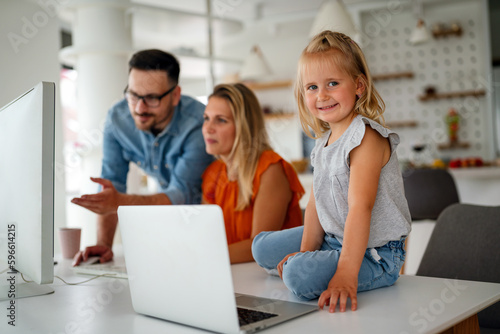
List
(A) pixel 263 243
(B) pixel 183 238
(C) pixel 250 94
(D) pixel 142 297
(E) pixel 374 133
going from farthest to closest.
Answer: (C) pixel 250 94, (A) pixel 263 243, (E) pixel 374 133, (D) pixel 142 297, (B) pixel 183 238

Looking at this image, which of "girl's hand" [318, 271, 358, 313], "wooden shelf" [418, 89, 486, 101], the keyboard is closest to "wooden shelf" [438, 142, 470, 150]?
"wooden shelf" [418, 89, 486, 101]

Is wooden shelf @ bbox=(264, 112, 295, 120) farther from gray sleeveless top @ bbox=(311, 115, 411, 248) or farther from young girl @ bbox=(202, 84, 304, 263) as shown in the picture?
gray sleeveless top @ bbox=(311, 115, 411, 248)

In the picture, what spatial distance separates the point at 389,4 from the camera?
249 inches

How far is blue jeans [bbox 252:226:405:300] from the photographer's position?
3.09 feet

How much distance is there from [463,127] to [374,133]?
225 inches

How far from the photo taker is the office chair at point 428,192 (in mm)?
3014

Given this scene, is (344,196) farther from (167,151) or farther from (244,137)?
(167,151)

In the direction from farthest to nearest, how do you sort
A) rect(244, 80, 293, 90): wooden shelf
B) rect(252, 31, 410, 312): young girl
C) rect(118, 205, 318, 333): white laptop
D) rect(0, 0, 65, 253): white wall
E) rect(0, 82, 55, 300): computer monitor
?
rect(244, 80, 293, 90): wooden shelf
rect(0, 0, 65, 253): white wall
rect(252, 31, 410, 312): young girl
rect(0, 82, 55, 300): computer monitor
rect(118, 205, 318, 333): white laptop

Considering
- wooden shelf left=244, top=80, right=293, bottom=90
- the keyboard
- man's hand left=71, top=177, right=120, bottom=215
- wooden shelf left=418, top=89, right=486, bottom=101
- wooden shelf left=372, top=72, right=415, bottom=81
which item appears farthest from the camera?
wooden shelf left=244, top=80, right=293, bottom=90

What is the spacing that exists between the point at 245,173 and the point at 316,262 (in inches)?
26.4

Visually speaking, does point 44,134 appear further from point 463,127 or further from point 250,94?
point 463,127

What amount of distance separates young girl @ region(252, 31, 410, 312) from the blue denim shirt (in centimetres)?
67

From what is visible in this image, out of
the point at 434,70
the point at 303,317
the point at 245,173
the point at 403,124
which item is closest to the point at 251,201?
the point at 245,173

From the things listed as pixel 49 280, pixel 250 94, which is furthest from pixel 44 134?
pixel 250 94
